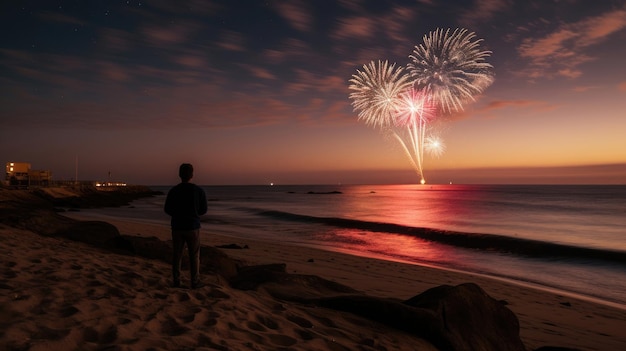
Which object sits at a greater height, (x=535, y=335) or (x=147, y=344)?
(x=147, y=344)

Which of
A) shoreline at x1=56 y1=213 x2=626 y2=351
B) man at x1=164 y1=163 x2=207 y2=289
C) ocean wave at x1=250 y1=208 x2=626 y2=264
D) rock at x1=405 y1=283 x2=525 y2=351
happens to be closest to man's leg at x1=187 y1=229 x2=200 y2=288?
man at x1=164 y1=163 x2=207 y2=289

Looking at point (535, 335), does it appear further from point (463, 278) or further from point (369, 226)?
point (369, 226)

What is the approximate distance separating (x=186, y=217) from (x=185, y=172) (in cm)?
78

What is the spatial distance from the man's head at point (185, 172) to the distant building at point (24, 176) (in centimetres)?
7767

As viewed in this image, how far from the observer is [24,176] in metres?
73.6

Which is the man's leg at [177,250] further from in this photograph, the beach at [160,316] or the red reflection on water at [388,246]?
the red reflection on water at [388,246]

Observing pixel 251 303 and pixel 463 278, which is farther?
pixel 463 278

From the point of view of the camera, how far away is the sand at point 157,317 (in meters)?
4.13

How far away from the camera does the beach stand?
4148mm

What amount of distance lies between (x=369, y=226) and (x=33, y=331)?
33.2 m

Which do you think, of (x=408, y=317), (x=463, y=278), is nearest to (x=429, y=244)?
(x=463, y=278)

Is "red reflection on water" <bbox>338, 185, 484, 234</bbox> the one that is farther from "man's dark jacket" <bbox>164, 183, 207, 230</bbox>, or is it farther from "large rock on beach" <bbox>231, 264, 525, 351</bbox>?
"man's dark jacket" <bbox>164, 183, 207, 230</bbox>

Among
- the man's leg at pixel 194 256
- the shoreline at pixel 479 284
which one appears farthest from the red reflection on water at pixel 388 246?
the man's leg at pixel 194 256

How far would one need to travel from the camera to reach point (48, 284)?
576 centimetres
